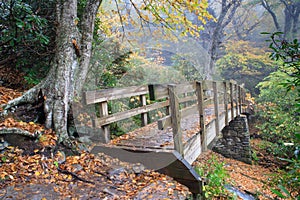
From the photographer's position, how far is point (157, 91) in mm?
2486

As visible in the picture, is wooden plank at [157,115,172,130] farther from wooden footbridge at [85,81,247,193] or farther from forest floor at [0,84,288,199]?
forest floor at [0,84,288,199]

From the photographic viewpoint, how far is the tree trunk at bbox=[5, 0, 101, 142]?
138 inches

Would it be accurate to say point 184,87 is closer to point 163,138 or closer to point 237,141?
point 163,138

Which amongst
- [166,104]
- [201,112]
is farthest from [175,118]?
[166,104]

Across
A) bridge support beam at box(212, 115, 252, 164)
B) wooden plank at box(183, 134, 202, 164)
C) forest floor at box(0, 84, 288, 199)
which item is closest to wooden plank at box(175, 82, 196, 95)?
wooden plank at box(183, 134, 202, 164)

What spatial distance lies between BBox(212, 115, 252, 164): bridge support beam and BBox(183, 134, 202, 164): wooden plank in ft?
19.8

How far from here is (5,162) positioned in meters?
2.72

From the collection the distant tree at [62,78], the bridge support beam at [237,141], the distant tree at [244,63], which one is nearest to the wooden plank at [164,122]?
the distant tree at [62,78]

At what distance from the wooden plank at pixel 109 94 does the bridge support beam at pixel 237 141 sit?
6081mm

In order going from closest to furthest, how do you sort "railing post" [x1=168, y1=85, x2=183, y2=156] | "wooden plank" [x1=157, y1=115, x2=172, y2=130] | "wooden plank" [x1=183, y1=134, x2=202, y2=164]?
"wooden plank" [x1=157, y1=115, x2=172, y2=130]
"railing post" [x1=168, y1=85, x2=183, y2=156]
"wooden plank" [x1=183, y1=134, x2=202, y2=164]

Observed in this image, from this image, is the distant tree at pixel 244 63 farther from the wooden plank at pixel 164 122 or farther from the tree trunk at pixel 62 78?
the wooden plank at pixel 164 122

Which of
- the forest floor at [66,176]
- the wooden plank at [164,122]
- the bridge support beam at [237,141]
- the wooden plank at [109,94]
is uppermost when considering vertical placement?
the wooden plank at [109,94]

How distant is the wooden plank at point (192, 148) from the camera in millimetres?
3143

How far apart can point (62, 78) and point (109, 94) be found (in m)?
0.85
